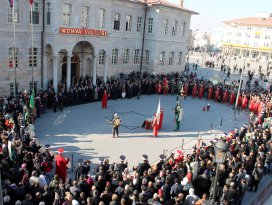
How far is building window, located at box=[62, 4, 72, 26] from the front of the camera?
81.5 feet

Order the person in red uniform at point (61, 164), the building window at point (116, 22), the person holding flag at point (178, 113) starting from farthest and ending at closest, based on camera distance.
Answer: the building window at point (116, 22), the person holding flag at point (178, 113), the person in red uniform at point (61, 164)

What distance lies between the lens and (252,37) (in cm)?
8069

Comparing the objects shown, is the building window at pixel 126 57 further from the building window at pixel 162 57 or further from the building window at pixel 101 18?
the building window at pixel 101 18

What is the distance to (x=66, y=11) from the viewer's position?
25.0 m

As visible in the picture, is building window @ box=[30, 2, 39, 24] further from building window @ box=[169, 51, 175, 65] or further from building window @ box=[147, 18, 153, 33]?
building window @ box=[169, 51, 175, 65]

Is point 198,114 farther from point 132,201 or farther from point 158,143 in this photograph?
point 132,201

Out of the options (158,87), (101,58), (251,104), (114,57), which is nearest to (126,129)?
(158,87)

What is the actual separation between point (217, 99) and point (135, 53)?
1065 cm

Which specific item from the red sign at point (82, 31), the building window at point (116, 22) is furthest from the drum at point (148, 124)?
the building window at point (116, 22)

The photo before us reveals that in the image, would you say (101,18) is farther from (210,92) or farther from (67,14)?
(210,92)

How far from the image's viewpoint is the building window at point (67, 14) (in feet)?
81.5

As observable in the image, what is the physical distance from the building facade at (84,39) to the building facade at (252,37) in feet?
145

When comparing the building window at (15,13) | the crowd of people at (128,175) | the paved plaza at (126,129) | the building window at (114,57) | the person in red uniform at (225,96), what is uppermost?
the building window at (15,13)

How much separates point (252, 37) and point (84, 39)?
213 feet
